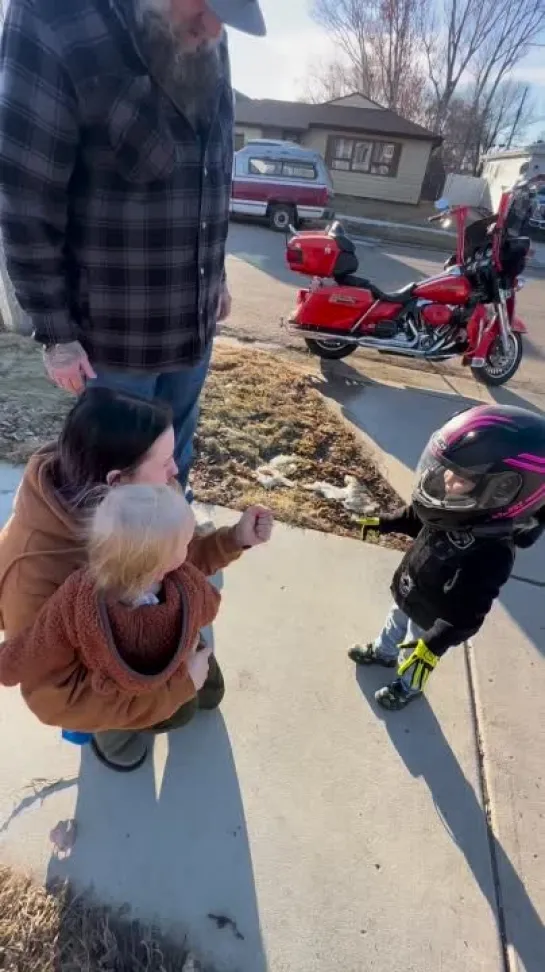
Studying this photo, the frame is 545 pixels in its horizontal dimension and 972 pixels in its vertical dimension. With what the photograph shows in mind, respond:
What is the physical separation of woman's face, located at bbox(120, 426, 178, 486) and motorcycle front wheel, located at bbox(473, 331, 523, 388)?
12.0 ft

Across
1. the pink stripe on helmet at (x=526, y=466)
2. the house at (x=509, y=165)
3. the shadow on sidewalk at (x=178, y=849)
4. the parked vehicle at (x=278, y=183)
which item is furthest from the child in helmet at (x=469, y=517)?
the house at (x=509, y=165)

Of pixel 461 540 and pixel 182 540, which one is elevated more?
pixel 182 540

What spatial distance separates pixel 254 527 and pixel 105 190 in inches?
32.2

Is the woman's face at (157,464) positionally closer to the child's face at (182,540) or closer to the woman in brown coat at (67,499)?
the woman in brown coat at (67,499)

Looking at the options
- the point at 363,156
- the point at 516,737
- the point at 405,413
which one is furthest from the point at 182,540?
the point at 363,156

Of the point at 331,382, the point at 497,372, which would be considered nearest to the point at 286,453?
the point at 331,382

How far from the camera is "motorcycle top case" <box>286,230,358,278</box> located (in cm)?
410

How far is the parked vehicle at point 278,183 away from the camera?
Result: 12266mm

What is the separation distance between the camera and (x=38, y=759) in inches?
59.2

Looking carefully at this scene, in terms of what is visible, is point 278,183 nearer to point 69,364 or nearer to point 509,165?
point 69,364

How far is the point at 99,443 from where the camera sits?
1104 millimetres

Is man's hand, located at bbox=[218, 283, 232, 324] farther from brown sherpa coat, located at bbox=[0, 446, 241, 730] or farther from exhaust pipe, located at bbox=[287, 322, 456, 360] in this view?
exhaust pipe, located at bbox=[287, 322, 456, 360]

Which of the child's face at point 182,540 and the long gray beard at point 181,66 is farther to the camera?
the long gray beard at point 181,66

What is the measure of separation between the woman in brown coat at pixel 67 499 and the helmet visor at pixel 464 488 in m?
0.73
